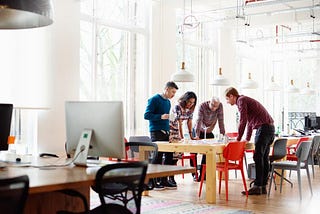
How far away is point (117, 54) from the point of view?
371 inches

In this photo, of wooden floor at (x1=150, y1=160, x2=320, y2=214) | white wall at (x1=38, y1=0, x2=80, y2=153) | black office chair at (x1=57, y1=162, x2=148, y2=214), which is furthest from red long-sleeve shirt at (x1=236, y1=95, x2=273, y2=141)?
black office chair at (x1=57, y1=162, x2=148, y2=214)

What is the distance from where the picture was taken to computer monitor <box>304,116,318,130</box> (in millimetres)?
12023

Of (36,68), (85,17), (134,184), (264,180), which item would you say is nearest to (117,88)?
(85,17)

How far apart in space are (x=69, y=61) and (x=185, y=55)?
174 inches

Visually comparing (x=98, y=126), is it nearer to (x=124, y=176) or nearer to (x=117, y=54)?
(x=124, y=176)

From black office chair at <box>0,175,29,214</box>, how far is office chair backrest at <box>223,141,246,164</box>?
430 cm

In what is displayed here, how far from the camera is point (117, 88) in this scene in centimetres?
943

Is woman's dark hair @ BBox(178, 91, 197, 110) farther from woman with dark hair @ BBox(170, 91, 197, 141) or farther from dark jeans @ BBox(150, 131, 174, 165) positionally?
dark jeans @ BBox(150, 131, 174, 165)

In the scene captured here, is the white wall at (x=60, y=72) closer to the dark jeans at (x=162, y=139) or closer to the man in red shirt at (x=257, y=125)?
the dark jeans at (x=162, y=139)

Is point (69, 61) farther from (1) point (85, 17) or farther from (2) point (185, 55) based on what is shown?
(2) point (185, 55)

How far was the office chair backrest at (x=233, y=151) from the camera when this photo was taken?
631cm

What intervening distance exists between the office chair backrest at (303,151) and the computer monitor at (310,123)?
208 inches

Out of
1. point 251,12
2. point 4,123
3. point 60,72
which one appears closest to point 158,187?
point 60,72

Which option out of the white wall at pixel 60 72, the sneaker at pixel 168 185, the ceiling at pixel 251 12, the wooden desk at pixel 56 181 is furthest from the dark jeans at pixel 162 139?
the ceiling at pixel 251 12
